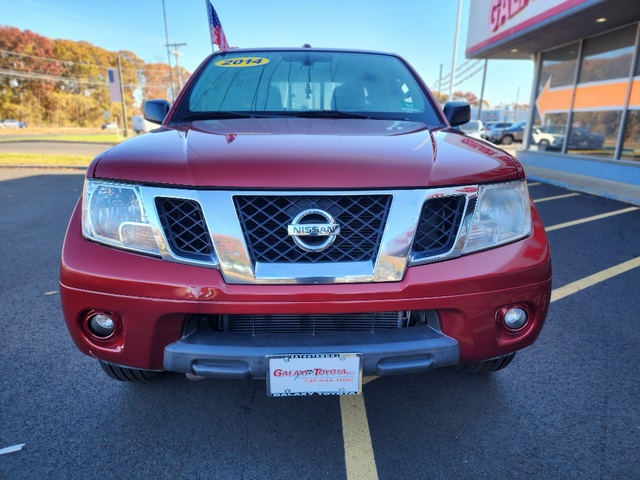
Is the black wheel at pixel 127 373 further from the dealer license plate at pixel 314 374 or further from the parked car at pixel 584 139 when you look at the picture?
the parked car at pixel 584 139

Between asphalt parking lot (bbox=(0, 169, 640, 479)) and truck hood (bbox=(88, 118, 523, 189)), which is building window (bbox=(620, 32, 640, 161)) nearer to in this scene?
asphalt parking lot (bbox=(0, 169, 640, 479))

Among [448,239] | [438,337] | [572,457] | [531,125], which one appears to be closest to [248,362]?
[438,337]

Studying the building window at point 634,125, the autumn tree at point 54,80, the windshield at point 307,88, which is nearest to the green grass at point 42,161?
the windshield at point 307,88

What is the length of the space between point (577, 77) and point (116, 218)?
13573 millimetres

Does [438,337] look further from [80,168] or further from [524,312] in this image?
[80,168]

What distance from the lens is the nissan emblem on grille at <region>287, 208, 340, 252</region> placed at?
1.55 metres

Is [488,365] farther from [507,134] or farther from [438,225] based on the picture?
[507,134]

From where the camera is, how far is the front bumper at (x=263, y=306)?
60.9 inches

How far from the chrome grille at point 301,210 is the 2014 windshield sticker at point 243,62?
1.77 meters

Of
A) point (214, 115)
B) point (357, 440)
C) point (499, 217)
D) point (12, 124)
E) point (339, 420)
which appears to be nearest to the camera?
point (499, 217)

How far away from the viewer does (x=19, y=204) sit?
7.13m

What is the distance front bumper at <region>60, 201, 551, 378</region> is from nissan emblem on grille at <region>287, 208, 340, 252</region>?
0.51 ft

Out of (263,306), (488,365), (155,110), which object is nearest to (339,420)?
(488,365)

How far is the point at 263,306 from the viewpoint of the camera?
1.53 meters
